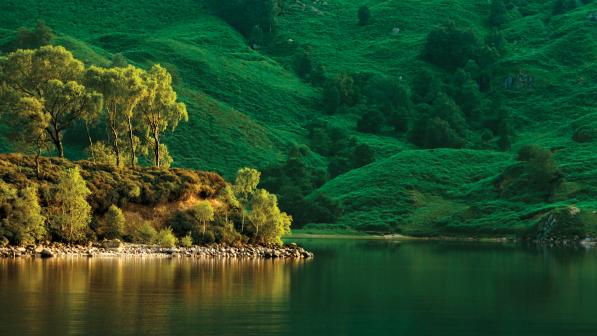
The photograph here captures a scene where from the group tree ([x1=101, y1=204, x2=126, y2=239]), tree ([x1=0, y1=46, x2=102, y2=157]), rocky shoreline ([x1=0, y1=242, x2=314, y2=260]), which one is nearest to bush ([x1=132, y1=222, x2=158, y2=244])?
rocky shoreline ([x1=0, y1=242, x2=314, y2=260])

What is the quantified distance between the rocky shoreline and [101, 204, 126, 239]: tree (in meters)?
2.29

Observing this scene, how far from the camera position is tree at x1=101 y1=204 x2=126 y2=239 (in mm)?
96500

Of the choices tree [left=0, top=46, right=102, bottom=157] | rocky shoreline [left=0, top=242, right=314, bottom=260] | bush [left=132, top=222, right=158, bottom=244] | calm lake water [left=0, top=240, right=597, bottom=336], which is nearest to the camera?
calm lake water [left=0, top=240, right=597, bottom=336]

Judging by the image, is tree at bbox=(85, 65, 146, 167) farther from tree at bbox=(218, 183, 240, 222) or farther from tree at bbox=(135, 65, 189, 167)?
tree at bbox=(218, 183, 240, 222)

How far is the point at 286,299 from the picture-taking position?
5431 cm

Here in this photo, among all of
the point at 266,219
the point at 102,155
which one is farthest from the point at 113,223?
the point at 102,155

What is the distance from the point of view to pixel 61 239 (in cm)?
9262

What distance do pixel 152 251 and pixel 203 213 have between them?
8.21 m

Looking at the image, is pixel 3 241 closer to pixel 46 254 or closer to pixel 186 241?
pixel 46 254

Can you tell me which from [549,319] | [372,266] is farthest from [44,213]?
[549,319]

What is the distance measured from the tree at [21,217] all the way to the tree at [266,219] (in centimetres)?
2420

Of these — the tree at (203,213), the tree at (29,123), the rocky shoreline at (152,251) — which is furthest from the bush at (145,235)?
the tree at (29,123)

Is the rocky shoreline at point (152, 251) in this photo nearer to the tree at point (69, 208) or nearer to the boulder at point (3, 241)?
the boulder at point (3, 241)

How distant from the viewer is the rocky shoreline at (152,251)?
85875 millimetres
